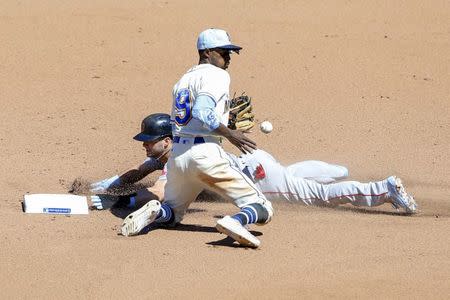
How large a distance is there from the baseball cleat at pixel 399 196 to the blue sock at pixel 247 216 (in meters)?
1.53

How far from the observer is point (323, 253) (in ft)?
25.9

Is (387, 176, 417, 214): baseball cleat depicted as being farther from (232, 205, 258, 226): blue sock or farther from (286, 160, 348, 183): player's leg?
(232, 205, 258, 226): blue sock

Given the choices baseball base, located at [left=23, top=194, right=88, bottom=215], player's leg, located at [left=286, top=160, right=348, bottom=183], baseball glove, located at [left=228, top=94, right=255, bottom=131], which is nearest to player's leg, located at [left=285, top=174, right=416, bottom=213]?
player's leg, located at [left=286, top=160, right=348, bottom=183]

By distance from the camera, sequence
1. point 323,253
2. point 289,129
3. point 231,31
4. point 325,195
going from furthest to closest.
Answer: point 231,31 → point 289,129 → point 325,195 → point 323,253

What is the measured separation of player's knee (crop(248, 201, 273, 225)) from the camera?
26.6 feet

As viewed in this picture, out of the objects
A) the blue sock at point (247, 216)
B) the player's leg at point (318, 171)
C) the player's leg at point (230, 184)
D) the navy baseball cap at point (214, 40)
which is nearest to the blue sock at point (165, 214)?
the player's leg at point (230, 184)

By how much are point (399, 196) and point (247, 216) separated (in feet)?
5.60

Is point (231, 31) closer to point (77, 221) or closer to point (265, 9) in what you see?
point (265, 9)

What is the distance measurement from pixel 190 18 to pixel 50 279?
8509mm

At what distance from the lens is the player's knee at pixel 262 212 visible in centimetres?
811

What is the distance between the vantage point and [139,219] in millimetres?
8211

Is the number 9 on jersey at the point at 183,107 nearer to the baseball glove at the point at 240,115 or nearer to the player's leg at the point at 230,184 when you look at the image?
the player's leg at the point at 230,184

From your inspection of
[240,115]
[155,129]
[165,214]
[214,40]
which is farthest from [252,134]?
[214,40]

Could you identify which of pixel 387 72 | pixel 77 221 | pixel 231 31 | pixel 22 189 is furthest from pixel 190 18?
pixel 77 221
